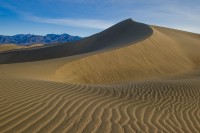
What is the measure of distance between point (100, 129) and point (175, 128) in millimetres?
1744

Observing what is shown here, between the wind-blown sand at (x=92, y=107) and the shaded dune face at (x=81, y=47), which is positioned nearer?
the wind-blown sand at (x=92, y=107)

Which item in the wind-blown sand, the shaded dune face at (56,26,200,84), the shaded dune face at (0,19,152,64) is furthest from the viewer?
the shaded dune face at (0,19,152,64)

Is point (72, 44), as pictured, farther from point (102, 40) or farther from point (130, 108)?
point (130, 108)

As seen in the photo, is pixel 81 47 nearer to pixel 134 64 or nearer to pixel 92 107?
pixel 134 64

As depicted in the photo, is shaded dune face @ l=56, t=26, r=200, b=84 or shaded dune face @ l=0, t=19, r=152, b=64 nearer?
shaded dune face @ l=56, t=26, r=200, b=84

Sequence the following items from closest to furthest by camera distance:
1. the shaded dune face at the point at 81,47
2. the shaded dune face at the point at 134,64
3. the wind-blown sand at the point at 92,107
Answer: the wind-blown sand at the point at 92,107
the shaded dune face at the point at 134,64
the shaded dune face at the point at 81,47

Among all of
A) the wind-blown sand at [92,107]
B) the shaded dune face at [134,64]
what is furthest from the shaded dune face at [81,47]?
the wind-blown sand at [92,107]

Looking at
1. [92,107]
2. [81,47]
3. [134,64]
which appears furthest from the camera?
[81,47]

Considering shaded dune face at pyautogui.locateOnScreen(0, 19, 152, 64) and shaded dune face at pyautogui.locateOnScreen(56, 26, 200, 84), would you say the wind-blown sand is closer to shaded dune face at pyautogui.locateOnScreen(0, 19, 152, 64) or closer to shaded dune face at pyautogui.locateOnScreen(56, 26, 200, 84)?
shaded dune face at pyautogui.locateOnScreen(56, 26, 200, 84)

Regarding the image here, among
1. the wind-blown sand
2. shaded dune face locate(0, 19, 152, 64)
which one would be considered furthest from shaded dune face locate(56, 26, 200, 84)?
shaded dune face locate(0, 19, 152, 64)

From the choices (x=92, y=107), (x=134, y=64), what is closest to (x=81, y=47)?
(x=134, y=64)

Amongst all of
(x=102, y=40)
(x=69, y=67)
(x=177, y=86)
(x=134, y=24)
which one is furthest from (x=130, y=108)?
(x=134, y=24)

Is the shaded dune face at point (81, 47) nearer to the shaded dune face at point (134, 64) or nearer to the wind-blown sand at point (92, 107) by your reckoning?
the shaded dune face at point (134, 64)

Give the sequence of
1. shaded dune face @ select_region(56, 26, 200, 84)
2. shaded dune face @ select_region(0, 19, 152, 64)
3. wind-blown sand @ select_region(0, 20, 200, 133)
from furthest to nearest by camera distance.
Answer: shaded dune face @ select_region(0, 19, 152, 64) → shaded dune face @ select_region(56, 26, 200, 84) → wind-blown sand @ select_region(0, 20, 200, 133)
